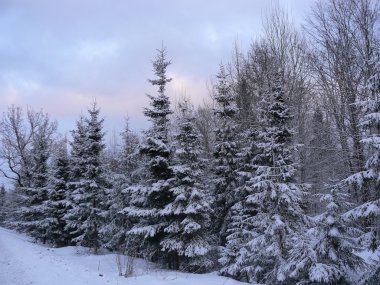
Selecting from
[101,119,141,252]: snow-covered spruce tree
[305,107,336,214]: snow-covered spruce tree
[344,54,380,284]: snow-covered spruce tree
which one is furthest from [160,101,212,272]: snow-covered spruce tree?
[305,107,336,214]: snow-covered spruce tree

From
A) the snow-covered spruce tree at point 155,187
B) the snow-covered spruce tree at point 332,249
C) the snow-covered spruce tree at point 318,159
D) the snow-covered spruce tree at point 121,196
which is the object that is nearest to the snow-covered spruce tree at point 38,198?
the snow-covered spruce tree at point 121,196

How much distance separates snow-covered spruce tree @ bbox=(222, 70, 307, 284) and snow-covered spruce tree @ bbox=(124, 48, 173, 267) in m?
4.17

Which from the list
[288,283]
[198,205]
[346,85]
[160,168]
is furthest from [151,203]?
[346,85]

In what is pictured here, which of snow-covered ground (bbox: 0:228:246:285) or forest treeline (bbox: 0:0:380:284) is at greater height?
forest treeline (bbox: 0:0:380:284)

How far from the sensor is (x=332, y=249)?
9.79 m

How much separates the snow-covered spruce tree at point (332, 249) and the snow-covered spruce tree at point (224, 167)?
26.6 feet

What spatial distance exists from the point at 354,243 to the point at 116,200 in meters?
16.1

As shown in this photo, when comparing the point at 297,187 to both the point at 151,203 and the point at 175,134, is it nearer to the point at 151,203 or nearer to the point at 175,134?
the point at 175,134

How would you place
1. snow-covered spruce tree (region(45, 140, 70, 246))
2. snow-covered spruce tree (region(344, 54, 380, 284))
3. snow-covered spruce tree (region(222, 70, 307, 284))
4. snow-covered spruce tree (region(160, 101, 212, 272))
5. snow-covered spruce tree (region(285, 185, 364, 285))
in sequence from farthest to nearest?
1. snow-covered spruce tree (region(45, 140, 70, 246))
2. snow-covered spruce tree (region(160, 101, 212, 272))
3. snow-covered spruce tree (region(222, 70, 307, 284))
4. snow-covered spruce tree (region(285, 185, 364, 285))
5. snow-covered spruce tree (region(344, 54, 380, 284))

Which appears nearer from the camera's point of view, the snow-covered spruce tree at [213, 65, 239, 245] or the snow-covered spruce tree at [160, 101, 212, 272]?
the snow-covered spruce tree at [160, 101, 212, 272]

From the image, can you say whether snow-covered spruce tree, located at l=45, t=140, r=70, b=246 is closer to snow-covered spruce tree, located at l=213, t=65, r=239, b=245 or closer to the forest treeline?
the forest treeline

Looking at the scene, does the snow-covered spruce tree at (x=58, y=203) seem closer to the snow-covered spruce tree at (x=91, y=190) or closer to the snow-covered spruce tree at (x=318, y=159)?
the snow-covered spruce tree at (x=91, y=190)

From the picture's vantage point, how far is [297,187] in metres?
13.4

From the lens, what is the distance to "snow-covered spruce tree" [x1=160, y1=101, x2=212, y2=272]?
1609 centimetres
